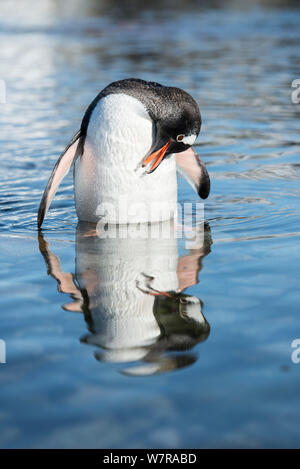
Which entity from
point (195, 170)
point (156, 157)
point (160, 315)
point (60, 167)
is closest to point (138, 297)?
point (160, 315)

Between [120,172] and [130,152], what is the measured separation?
0.57ft

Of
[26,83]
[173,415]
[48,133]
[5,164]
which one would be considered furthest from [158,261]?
[26,83]

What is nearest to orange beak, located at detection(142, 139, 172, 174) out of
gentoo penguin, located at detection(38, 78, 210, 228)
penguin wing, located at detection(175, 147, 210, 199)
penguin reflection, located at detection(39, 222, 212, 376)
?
gentoo penguin, located at detection(38, 78, 210, 228)

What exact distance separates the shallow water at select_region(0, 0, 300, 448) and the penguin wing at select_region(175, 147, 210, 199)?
19 cm

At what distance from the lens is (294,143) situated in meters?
8.27

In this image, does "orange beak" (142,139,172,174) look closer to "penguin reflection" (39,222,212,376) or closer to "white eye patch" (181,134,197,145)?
"white eye patch" (181,134,197,145)

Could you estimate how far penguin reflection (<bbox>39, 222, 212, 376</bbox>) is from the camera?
3.10m

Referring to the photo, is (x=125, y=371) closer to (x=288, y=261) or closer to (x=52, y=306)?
(x=52, y=306)

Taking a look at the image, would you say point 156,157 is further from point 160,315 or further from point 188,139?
point 160,315

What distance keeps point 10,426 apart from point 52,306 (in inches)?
45.8

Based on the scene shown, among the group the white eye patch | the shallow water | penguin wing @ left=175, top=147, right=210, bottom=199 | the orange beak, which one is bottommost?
the shallow water

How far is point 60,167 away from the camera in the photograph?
5.36 meters

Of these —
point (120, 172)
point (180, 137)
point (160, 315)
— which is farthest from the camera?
point (120, 172)
